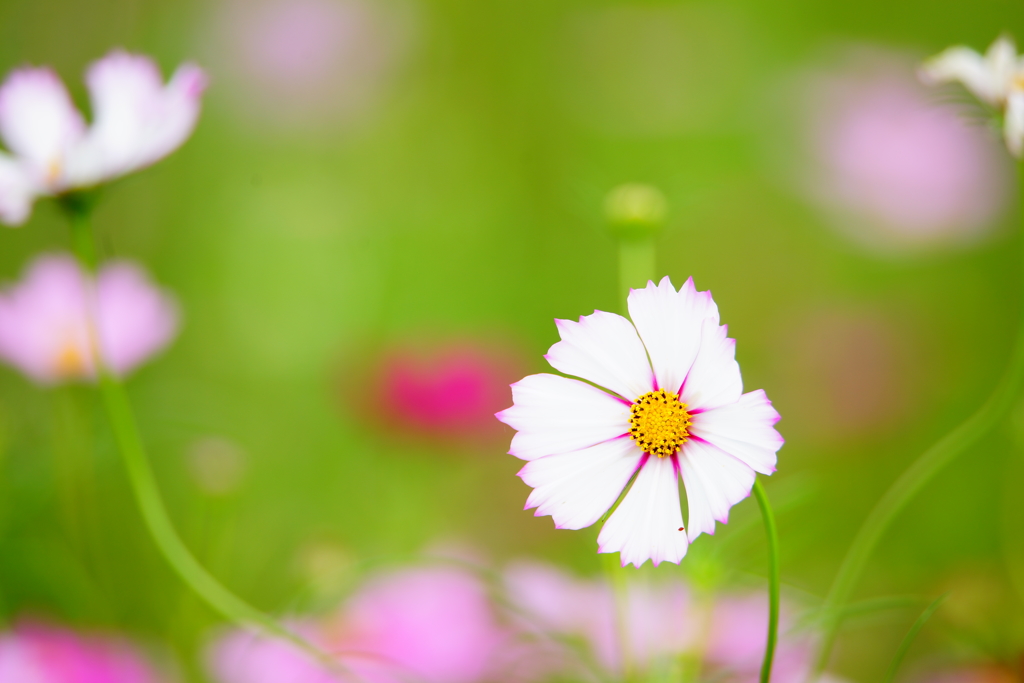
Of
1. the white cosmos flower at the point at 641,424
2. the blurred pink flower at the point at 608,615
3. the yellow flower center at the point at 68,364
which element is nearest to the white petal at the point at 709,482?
the white cosmos flower at the point at 641,424

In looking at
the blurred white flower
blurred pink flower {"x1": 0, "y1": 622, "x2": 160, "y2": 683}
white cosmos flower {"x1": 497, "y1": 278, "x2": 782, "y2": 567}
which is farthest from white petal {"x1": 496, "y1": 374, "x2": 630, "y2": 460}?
the blurred white flower

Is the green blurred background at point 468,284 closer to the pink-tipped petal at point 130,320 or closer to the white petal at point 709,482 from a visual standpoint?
the pink-tipped petal at point 130,320

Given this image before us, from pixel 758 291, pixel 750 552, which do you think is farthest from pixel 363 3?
pixel 750 552

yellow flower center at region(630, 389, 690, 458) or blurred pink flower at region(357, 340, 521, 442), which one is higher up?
blurred pink flower at region(357, 340, 521, 442)

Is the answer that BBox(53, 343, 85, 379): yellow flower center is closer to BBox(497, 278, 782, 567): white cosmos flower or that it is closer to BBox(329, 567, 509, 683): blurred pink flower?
BBox(329, 567, 509, 683): blurred pink flower

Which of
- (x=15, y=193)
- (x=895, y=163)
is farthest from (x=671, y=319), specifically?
(x=895, y=163)

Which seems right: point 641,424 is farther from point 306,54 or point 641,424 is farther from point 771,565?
point 306,54

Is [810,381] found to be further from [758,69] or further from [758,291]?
[758,69]
